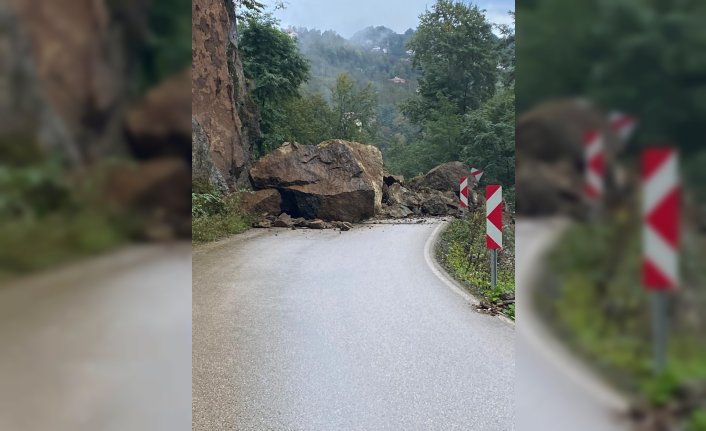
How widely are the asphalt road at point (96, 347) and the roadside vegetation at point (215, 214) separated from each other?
5.56 meters

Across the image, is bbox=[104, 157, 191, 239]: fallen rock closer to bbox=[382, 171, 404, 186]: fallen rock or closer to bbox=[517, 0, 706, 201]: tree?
bbox=[517, 0, 706, 201]: tree

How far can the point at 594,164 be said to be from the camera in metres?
0.44

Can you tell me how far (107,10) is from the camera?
50 cm

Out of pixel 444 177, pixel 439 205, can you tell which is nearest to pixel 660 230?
pixel 439 205

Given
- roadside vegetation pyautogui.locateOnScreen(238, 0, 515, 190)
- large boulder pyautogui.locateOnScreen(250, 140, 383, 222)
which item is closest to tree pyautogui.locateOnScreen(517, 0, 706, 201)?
roadside vegetation pyautogui.locateOnScreen(238, 0, 515, 190)

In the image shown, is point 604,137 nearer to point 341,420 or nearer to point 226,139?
point 341,420

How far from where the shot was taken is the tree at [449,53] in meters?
Result: 12.4

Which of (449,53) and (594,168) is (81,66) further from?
(449,53)

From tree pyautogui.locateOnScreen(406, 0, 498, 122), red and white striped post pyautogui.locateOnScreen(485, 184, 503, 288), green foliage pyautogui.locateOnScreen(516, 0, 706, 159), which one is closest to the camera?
green foliage pyautogui.locateOnScreen(516, 0, 706, 159)

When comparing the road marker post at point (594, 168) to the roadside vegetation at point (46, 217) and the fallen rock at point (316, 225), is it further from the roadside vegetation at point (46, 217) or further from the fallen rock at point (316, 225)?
the fallen rock at point (316, 225)

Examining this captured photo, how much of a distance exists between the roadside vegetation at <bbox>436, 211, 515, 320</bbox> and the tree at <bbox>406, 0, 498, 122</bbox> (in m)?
5.30

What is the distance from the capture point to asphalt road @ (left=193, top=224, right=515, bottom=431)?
215 cm

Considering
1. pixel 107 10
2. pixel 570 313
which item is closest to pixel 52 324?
pixel 107 10

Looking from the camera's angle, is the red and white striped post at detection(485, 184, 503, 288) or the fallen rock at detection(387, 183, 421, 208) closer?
the red and white striped post at detection(485, 184, 503, 288)
